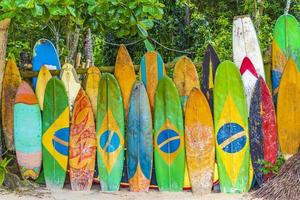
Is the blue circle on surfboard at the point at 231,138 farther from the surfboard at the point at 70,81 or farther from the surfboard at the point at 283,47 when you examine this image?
the surfboard at the point at 70,81

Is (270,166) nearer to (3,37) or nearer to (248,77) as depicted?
(248,77)

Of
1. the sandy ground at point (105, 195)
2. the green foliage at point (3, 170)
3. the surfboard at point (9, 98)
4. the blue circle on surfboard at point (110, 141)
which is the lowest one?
the sandy ground at point (105, 195)

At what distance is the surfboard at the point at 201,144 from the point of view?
12.0ft

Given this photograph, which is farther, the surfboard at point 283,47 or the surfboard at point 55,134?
the surfboard at point 55,134

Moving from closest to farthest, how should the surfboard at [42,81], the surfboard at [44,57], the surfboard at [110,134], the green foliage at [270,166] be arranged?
the green foliage at [270,166]
the surfboard at [110,134]
the surfboard at [42,81]
the surfboard at [44,57]

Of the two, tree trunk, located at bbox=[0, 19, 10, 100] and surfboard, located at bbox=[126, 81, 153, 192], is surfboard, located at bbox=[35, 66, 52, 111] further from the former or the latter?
surfboard, located at bbox=[126, 81, 153, 192]

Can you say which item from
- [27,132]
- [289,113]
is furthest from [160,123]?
[27,132]

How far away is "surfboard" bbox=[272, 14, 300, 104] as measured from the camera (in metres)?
3.74

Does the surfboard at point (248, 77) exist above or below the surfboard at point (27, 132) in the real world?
above

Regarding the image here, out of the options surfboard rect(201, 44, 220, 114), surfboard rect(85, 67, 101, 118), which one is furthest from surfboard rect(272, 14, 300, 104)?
surfboard rect(85, 67, 101, 118)

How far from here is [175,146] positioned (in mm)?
3721

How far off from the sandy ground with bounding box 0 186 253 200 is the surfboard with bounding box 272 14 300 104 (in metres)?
0.92

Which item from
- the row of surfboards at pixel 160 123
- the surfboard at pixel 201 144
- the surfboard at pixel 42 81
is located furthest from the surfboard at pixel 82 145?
the surfboard at pixel 201 144

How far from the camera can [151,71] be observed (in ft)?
12.9
